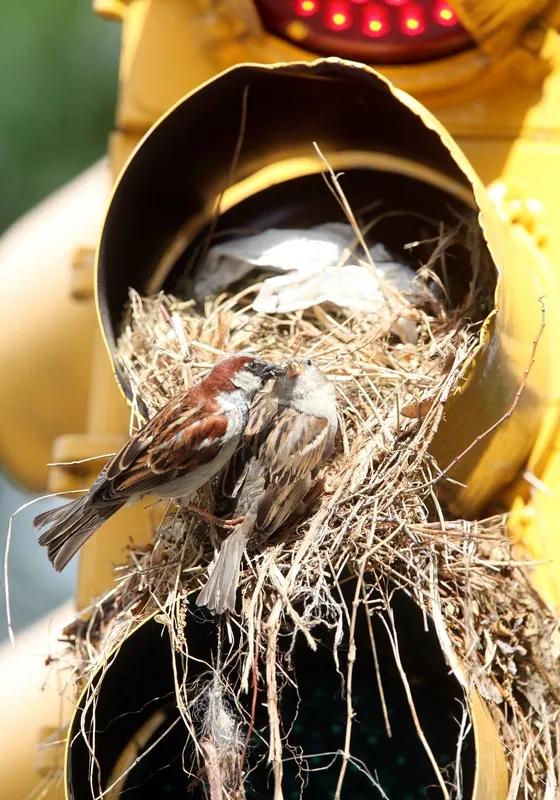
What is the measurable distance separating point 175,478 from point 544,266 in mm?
924

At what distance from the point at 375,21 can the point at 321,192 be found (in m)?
0.36

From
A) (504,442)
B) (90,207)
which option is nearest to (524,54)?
(504,442)

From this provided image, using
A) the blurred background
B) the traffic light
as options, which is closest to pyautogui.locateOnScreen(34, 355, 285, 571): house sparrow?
the traffic light

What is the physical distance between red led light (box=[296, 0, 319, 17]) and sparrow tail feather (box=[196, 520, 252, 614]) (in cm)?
116

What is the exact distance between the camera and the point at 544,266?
258 cm

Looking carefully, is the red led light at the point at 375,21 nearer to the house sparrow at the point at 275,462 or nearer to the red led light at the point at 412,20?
the red led light at the point at 412,20

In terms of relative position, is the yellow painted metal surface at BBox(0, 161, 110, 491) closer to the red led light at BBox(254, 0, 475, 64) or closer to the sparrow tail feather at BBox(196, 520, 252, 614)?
the red led light at BBox(254, 0, 475, 64)

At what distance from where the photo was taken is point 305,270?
8.23 feet

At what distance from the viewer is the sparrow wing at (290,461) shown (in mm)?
2012

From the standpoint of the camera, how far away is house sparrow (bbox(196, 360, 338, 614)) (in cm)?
195

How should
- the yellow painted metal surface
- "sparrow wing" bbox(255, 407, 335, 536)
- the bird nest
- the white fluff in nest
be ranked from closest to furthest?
the bird nest, "sparrow wing" bbox(255, 407, 335, 536), the white fluff in nest, the yellow painted metal surface

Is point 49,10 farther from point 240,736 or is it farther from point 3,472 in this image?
point 240,736

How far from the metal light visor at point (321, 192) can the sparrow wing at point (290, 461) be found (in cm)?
19

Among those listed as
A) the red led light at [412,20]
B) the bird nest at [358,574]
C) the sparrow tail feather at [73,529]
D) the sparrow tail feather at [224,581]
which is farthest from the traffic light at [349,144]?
the sparrow tail feather at [224,581]
